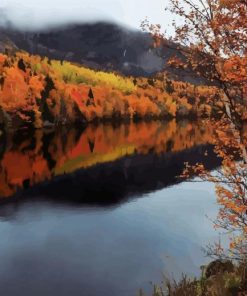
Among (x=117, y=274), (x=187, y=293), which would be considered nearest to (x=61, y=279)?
(x=117, y=274)

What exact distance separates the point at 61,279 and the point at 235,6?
68.0 feet

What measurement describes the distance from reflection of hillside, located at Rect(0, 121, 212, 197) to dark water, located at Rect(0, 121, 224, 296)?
28 centimetres

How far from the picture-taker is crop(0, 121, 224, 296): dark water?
2820 cm

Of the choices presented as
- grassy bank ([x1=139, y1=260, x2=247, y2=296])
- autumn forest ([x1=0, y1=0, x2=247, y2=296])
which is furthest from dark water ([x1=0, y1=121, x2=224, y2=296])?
grassy bank ([x1=139, y1=260, x2=247, y2=296])

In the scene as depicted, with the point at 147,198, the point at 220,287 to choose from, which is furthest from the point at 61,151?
the point at 220,287

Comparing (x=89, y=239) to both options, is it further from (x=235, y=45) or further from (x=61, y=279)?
(x=235, y=45)

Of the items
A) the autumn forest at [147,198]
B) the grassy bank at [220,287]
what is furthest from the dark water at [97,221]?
the grassy bank at [220,287]

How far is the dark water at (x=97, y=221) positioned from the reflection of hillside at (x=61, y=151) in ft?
0.93

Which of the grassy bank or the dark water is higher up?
the grassy bank

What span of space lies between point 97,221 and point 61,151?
49800 mm

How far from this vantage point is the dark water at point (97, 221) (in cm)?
2820

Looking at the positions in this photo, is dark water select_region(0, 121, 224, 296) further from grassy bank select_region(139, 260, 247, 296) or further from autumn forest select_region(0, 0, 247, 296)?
grassy bank select_region(139, 260, 247, 296)

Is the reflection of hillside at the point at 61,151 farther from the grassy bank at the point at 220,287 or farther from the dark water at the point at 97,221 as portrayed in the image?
the grassy bank at the point at 220,287

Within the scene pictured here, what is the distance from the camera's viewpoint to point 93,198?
53.3 metres
